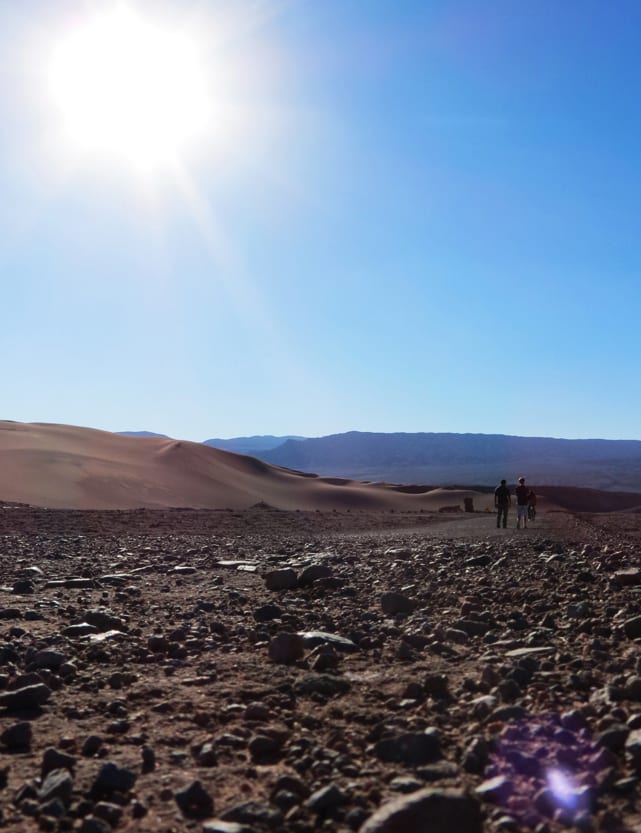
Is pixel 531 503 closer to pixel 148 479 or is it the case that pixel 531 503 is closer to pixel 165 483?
pixel 165 483

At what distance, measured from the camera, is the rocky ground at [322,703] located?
3736 mm

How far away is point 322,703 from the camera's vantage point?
530 cm

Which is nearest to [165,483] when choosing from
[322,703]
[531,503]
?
[531,503]

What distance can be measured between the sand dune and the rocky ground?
25.8 m

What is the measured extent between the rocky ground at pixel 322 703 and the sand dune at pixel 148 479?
84.7 feet

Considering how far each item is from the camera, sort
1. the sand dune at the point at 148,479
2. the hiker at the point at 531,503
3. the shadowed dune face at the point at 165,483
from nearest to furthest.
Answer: the hiker at the point at 531,503
the sand dune at the point at 148,479
the shadowed dune face at the point at 165,483

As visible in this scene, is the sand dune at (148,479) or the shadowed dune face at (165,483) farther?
the shadowed dune face at (165,483)

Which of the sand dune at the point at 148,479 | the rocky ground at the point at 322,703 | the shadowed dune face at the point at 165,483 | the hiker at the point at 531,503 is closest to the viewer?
the rocky ground at the point at 322,703

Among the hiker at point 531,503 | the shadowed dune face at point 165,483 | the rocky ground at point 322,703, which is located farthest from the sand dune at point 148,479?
the rocky ground at point 322,703

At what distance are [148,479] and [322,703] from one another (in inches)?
1658

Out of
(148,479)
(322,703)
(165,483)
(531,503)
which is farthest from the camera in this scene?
(165,483)

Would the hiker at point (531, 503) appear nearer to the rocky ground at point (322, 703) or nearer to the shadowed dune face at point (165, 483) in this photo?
the rocky ground at point (322, 703)

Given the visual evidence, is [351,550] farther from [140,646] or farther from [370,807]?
[370,807]

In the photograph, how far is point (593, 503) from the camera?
196 ft
